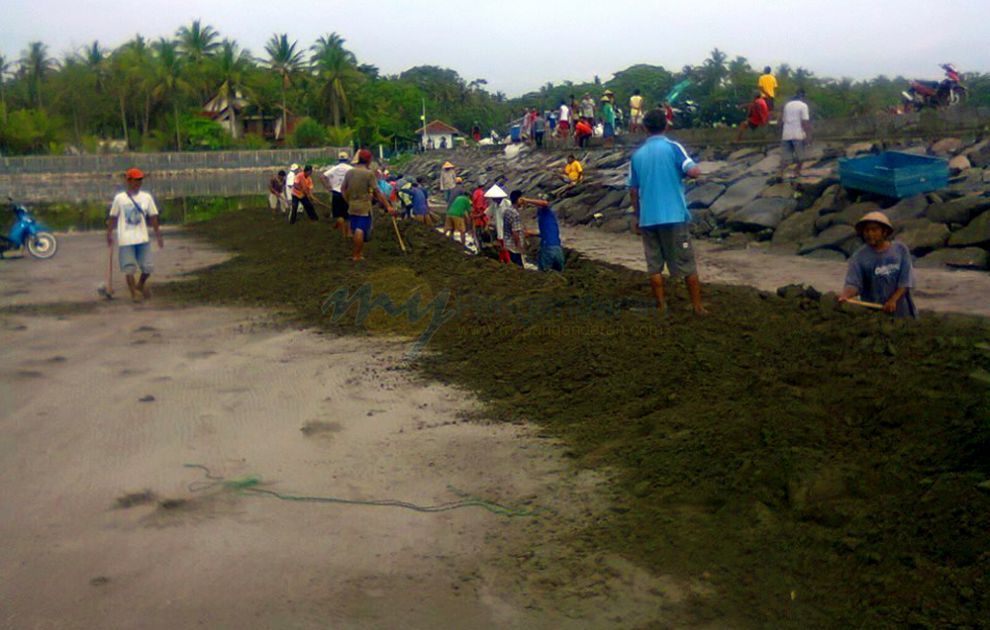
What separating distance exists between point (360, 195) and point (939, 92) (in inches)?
591

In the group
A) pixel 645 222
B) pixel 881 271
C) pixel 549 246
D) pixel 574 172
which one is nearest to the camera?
pixel 881 271

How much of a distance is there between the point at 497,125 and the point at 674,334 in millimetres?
94361

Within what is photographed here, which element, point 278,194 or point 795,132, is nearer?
point 795,132

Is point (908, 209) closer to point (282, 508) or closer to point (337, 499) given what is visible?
point (337, 499)

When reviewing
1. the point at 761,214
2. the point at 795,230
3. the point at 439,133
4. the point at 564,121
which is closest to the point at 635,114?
the point at 564,121

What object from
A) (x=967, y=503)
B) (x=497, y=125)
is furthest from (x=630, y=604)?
(x=497, y=125)

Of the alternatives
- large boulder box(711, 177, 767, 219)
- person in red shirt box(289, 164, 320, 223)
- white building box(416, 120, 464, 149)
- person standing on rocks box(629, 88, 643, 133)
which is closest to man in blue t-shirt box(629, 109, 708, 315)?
large boulder box(711, 177, 767, 219)

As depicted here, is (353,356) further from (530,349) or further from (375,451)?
(375,451)

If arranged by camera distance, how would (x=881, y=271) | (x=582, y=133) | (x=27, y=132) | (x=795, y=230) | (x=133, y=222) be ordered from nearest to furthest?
(x=881, y=271), (x=133, y=222), (x=795, y=230), (x=582, y=133), (x=27, y=132)

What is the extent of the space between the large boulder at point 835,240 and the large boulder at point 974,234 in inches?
56.8

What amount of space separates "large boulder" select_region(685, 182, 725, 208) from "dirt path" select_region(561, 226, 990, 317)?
181 centimetres

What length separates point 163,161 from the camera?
224ft

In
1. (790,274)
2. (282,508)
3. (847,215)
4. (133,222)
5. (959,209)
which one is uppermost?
(133,222)

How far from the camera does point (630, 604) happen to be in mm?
3861
